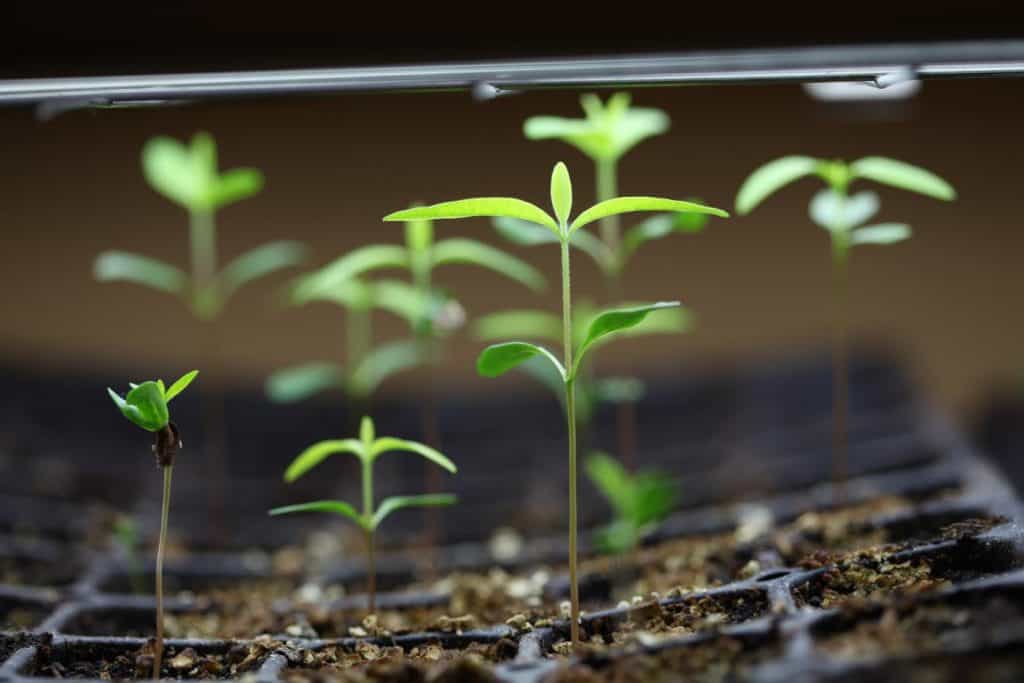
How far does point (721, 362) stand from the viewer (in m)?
2.02

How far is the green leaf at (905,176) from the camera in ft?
2.59

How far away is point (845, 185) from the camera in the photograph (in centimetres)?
91

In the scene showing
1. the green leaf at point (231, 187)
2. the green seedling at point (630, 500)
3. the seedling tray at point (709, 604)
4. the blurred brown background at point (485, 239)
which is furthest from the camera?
the blurred brown background at point (485, 239)

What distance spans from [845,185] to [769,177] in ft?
0.38

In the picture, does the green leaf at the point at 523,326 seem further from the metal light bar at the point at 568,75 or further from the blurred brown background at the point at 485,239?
the metal light bar at the point at 568,75

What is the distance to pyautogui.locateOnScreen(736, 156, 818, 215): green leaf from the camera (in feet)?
2.68

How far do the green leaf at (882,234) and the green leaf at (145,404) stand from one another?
606mm

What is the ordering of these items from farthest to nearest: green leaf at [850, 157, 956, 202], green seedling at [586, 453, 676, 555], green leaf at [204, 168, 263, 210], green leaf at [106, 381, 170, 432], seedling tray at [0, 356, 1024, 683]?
green leaf at [204, 168, 263, 210]
green seedling at [586, 453, 676, 555]
green leaf at [850, 157, 956, 202]
green leaf at [106, 381, 170, 432]
seedling tray at [0, 356, 1024, 683]

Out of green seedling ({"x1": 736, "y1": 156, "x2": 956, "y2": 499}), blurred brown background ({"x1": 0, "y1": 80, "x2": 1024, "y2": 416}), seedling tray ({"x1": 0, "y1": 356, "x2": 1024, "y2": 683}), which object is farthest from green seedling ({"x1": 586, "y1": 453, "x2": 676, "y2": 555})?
blurred brown background ({"x1": 0, "y1": 80, "x2": 1024, "y2": 416})

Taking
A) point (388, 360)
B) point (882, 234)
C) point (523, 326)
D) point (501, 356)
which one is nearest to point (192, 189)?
Answer: point (388, 360)

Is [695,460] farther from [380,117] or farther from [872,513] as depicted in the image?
[380,117]

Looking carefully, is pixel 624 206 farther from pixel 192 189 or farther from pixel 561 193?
pixel 192 189

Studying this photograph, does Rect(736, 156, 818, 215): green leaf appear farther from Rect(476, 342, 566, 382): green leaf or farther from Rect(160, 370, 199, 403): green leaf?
Rect(160, 370, 199, 403): green leaf

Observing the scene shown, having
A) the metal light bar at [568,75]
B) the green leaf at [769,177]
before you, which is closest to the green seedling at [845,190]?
the green leaf at [769,177]
